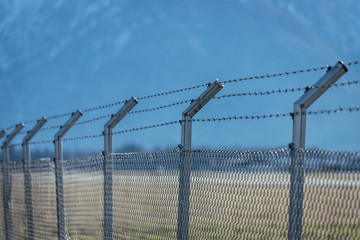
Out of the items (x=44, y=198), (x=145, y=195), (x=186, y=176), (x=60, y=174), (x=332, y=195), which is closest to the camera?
(x=332, y=195)

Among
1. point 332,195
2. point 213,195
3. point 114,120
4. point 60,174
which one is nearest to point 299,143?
point 332,195

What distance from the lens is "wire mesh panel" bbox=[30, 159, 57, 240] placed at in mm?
6868

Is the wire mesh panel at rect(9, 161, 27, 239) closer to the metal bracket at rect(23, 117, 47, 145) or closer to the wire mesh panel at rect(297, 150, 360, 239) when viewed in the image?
the metal bracket at rect(23, 117, 47, 145)

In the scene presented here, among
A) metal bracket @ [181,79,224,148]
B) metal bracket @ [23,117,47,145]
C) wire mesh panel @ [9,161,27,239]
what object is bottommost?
wire mesh panel @ [9,161,27,239]

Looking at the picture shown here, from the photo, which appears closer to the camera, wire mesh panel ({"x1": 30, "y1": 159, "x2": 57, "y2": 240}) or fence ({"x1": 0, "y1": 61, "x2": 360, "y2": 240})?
fence ({"x1": 0, "y1": 61, "x2": 360, "y2": 240})

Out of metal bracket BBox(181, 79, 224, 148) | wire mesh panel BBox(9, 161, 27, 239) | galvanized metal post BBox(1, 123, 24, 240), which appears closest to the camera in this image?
metal bracket BBox(181, 79, 224, 148)

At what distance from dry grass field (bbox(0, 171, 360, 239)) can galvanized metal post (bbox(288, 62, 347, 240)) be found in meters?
0.05

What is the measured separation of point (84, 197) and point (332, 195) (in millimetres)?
3294

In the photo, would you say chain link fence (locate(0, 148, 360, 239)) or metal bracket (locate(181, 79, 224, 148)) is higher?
metal bracket (locate(181, 79, 224, 148))

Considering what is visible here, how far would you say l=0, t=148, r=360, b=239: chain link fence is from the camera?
308 centimetres

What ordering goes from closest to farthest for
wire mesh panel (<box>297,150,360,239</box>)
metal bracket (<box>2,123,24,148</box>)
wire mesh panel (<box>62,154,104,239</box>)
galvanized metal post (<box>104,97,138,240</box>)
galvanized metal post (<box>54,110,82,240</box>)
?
1. wire mesh panel (<box>297,150,360,239</box>)
2. galvanized metal post (<box>104,97,138,240</box>)
3. wire mesh panel (<box>62,154,104,239</box>)
4. galvanized metal post (<box>54,110,82,240</box>)
5. metal bracket (<box>2,123,24,148</box>)

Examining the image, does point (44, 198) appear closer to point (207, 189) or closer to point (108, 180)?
point (108, 180)

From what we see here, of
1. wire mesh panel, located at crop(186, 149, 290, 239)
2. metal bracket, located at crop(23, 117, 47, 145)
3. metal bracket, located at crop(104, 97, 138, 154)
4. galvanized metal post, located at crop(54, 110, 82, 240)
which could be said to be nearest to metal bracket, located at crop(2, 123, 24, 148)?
metal bracket, located at crop(23, 117, 47, 145)

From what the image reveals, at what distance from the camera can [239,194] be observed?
3.78m
